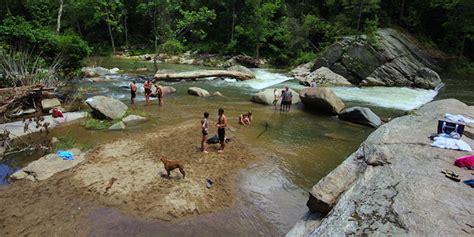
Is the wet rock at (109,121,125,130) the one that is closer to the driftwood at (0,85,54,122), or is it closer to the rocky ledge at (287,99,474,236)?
the driftwood at (0,85,54,122)

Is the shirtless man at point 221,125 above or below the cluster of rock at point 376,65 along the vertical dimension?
below

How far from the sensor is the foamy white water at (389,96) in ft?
69.9

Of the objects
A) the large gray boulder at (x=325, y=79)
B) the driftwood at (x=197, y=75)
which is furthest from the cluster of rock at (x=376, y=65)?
the driftwood at (x=197, y=75)

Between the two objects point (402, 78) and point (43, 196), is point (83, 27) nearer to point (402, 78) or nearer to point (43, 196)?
point (402, 78)

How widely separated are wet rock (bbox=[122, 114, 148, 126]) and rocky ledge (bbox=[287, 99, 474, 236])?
1032cm

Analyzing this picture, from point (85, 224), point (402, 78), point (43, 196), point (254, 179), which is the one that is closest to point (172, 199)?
point (85, 224)

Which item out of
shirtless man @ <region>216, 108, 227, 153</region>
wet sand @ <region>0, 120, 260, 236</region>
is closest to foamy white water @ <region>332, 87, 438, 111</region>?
shirtless man @ <region>216, 108, 227, 153</region>

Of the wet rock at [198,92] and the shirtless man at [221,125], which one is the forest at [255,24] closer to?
the wet rock at [198,92]

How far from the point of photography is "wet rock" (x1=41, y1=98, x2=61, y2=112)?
16.2 meters

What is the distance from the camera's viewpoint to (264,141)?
13.4 metres

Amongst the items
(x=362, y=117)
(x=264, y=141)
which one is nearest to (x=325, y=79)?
(x=362, y=117)

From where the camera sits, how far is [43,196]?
821 cm

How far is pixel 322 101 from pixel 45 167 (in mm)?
14275

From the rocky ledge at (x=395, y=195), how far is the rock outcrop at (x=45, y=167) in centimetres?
730
